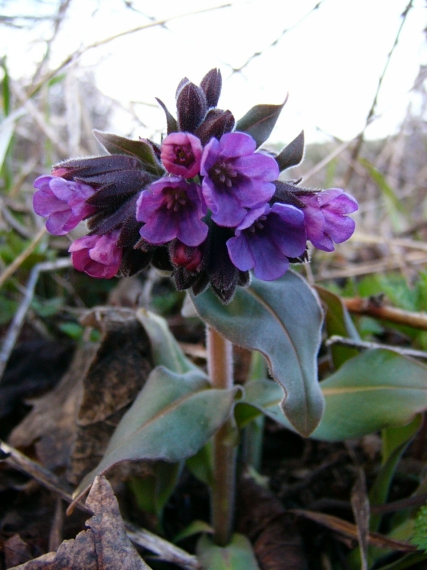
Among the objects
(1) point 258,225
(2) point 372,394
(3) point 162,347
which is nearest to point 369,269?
(2) point 372,394

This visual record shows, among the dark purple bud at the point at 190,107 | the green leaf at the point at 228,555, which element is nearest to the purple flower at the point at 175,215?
the dark purple bud at the point at 190,107

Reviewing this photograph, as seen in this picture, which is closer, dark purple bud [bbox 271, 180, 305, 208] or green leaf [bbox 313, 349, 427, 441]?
dark purple bud [bbox 271, 180, 305, 208]

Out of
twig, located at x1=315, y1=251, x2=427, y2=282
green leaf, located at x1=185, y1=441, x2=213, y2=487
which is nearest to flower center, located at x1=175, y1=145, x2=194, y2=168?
green leaf, located at x1=185, y1=441, x2=213, y2=487

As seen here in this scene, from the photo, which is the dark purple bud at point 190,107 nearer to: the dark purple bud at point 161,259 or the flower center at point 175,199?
the flower center at point 175,199

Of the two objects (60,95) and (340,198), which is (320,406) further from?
(60,95)

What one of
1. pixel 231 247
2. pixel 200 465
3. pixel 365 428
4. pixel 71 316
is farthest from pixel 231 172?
pixel 71 316

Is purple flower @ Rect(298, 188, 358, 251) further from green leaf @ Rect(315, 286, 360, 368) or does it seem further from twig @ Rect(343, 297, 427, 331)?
twig @ Rect(343, 297, 427, 331)

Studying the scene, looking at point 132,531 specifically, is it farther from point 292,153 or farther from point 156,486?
point 292,153
